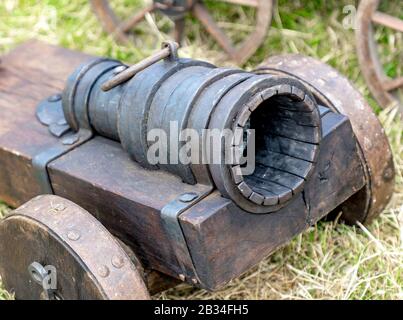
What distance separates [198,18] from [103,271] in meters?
2.09

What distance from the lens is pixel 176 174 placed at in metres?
2.65

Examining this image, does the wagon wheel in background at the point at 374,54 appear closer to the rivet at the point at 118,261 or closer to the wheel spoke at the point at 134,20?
the wheel spoke at the point at 134,20

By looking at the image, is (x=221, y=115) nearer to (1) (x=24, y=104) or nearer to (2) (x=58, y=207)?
(2) (x=58, y=207)

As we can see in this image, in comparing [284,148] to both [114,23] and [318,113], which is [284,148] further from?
[114,23]

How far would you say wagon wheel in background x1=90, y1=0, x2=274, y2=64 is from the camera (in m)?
3.90

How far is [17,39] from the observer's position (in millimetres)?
4691

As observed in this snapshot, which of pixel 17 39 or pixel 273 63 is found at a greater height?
pixel 273 63

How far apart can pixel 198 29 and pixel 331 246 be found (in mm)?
1765

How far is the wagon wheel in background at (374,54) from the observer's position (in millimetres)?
3504

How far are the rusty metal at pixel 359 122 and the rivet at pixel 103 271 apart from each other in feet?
3.38

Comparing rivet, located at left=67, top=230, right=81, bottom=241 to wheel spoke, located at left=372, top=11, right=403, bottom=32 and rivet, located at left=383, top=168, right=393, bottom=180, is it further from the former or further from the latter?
wheel spoke, located at left=372, top=11, right=403, bottom=32

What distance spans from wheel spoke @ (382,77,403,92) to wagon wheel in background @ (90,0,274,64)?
0.65 meters

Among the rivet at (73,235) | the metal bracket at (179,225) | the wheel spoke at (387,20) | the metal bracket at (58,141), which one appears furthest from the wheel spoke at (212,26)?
the rivet at (73,235)
